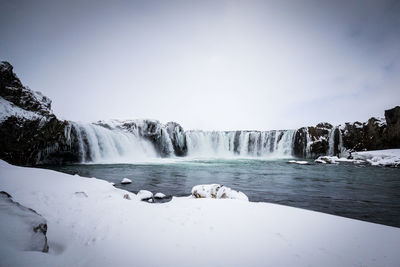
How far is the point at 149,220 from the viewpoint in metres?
3.01

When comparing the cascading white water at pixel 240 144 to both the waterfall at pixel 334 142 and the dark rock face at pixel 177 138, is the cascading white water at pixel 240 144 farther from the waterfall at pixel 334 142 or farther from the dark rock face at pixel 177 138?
the waterfall at pixel 334 142

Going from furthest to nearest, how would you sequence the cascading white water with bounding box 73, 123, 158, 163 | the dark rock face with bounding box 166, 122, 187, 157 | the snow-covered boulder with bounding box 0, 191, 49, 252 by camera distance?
the dark rock face with bounding box 166, 122, 187, 157 < the cascading white water with bounding box 73, 123, 158, 163 < the snow-covered boulder with bounding box 0, 191, 49, 252

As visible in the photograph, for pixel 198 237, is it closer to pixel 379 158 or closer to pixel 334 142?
pixel 379 158

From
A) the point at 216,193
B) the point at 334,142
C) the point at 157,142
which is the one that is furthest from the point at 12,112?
the point at 334,142

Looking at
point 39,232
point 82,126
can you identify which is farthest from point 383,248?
point 82,126

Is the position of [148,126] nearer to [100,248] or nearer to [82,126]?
[82,126]

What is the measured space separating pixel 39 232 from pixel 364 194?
10598mm

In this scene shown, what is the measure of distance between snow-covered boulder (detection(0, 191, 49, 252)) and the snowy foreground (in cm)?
11

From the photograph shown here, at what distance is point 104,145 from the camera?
74.7ft

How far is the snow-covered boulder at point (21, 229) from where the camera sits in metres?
1.52

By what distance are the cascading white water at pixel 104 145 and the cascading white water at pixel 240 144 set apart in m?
13.7

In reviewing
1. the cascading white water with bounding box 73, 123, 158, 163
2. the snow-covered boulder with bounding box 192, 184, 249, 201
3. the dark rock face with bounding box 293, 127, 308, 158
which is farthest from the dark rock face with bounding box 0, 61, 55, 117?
the dark rock face with bounding box 293, 127, 308, 158

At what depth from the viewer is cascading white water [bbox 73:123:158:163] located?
2081 cm

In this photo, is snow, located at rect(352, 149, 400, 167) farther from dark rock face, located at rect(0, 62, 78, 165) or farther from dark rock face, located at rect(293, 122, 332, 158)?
dark rock face, located at rect(0, 62, 78, 165)
